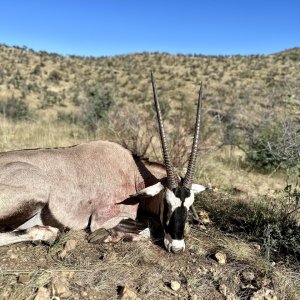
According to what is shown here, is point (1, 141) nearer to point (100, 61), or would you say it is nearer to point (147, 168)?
point (147, 168)

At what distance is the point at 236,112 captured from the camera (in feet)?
47.8

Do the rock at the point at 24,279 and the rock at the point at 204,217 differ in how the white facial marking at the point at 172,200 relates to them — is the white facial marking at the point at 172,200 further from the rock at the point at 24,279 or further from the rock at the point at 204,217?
the rock at the point at 24,279

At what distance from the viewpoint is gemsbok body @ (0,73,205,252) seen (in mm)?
3879

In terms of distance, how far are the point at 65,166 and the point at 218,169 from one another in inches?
147

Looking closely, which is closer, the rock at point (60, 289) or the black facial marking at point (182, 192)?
the rock at point (60, 289)

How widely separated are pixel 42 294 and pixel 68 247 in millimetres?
846

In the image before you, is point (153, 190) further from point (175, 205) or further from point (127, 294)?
point (127, 294)

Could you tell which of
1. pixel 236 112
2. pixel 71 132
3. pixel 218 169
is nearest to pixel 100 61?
pixel 236 112

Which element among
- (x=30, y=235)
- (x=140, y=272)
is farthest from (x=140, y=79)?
(x=140, y=272)

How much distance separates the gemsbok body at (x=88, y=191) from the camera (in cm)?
388

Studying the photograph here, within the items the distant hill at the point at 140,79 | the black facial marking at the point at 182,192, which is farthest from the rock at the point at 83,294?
the distant hill at the point at 140,79

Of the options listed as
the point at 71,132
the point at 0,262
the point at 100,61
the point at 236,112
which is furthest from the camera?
the point at 100,61

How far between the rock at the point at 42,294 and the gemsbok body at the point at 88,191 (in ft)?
3.11

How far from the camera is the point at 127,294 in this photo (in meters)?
3.06
